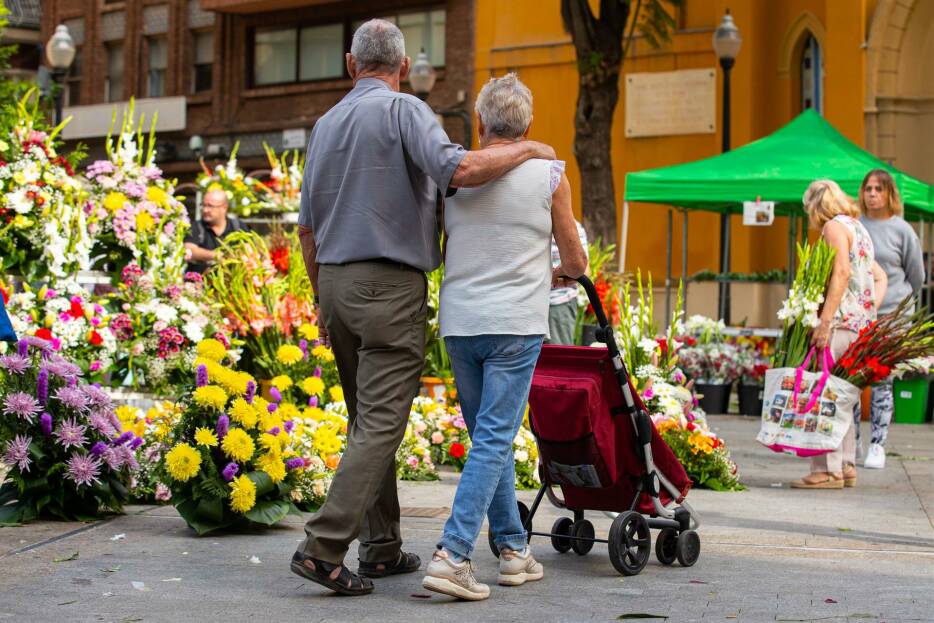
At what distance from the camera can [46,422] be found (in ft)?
21.4

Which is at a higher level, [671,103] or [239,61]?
[239,61]

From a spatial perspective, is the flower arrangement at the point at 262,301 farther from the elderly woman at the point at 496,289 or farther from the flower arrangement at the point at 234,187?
the elderly woman at the point at 496,289

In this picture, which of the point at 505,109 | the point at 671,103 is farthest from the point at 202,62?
the point at 505,109

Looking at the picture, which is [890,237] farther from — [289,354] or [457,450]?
[289,354]

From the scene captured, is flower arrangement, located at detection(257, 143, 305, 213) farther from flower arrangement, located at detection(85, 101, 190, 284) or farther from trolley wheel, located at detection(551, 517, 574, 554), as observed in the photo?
trolley wheel, located at detection(551, 517, 574, 554)

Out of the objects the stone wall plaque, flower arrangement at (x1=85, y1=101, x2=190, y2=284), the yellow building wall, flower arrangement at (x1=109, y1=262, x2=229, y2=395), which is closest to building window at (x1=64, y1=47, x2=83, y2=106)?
the yellow building wall

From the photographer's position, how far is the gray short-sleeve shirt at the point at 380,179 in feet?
16.6

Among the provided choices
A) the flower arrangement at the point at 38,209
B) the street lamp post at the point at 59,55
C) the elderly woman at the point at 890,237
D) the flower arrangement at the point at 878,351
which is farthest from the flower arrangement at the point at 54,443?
the street lamp post at the point at 59,55

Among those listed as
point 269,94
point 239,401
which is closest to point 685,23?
point 269,94

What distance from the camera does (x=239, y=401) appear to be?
6453 mm

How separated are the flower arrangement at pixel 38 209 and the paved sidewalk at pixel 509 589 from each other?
263 cm

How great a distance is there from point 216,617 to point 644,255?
2066 centimetres

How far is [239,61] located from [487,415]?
3007 cm

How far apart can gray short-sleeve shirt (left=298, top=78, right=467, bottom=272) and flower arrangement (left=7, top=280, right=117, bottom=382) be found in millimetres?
4108
